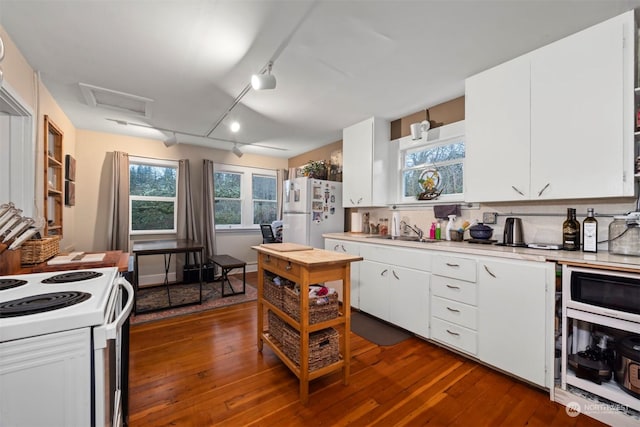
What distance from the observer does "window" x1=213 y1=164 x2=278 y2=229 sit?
17.1ft

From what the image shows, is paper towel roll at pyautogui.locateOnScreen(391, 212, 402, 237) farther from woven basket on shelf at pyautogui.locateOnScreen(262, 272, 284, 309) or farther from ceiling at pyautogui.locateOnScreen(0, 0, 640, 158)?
woven basket on shelf at pyautogui.locateOnScreen(262, 272, 284, 309)

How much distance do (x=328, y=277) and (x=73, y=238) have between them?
429 centimetres

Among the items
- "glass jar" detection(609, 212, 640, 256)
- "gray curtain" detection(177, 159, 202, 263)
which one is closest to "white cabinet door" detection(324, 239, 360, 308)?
"glass jar" detection(609, 212, 640, 256)

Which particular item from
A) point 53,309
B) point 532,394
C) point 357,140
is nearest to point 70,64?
point 53,309

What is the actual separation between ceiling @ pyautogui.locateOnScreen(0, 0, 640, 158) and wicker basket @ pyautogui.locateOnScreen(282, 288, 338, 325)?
6.06 ft

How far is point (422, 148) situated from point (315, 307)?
2.42 m

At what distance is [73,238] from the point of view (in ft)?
12.9

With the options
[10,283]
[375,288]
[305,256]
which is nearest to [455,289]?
[375,288]

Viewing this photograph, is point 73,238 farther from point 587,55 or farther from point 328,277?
point 587,55

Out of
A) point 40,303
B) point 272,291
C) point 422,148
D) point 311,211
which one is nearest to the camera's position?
point 40,303

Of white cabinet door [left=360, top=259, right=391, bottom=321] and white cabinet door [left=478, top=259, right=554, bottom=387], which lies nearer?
white cabinet door [left=478, top=259, right=554, bottom=387]

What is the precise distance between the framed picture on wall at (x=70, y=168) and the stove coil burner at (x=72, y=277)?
9.99 feet

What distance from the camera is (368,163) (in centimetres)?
347

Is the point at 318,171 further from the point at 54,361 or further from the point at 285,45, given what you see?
the point at 54,361
